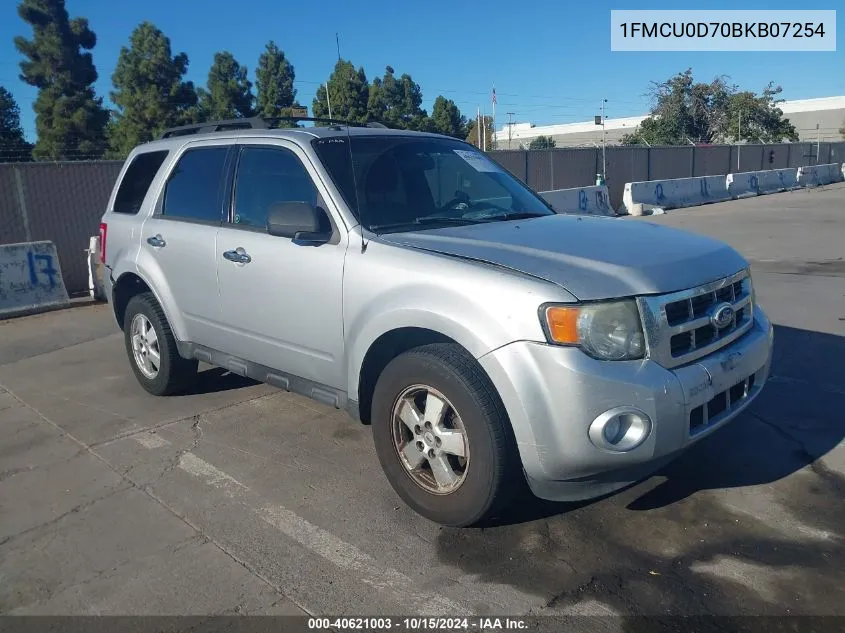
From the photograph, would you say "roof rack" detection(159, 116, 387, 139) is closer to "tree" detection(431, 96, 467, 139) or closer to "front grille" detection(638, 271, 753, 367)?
"front grille" detection(638, 271, 753, 367)

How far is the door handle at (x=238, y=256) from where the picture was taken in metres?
4.43

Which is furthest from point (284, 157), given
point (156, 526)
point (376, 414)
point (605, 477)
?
point (605, 477)

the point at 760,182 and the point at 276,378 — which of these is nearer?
the point at 276,378

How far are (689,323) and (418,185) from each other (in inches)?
73.5

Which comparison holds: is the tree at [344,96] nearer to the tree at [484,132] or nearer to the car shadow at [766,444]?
the car shadow at [766,444]

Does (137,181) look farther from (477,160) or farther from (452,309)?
(452,309)

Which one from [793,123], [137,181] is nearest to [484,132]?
[793,123]

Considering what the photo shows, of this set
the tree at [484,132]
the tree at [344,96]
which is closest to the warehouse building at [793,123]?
the tree at [484,132]

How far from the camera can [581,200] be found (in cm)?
2011

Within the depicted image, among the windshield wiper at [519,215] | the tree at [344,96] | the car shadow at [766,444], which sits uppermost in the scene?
the tree at [344,96]

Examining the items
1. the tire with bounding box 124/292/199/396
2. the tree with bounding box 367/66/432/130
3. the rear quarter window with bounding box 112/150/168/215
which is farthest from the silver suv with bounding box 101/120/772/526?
the tree with bounding box 367/66/432/130

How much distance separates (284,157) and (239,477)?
1934 mm

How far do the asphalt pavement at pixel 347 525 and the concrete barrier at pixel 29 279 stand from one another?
458 cm

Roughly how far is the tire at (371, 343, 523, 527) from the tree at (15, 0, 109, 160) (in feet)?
105
